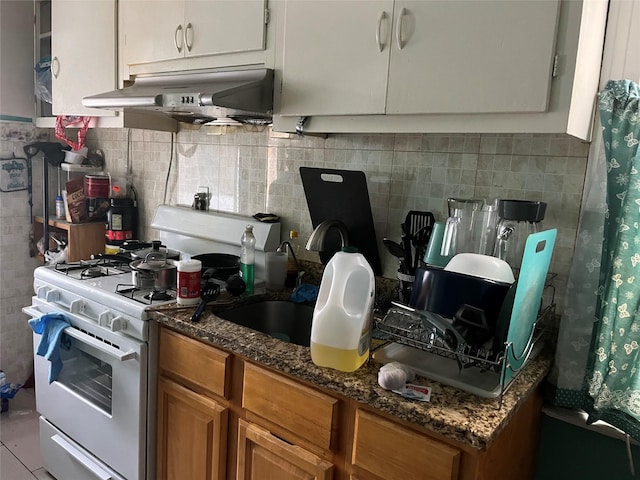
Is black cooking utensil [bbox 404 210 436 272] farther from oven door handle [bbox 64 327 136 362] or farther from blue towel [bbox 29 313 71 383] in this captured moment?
blue towel [bbox 29 313 71 383]

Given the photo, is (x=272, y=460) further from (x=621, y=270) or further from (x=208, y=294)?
(x=621, y=270)

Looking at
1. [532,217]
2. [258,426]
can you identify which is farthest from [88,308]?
[532,217]

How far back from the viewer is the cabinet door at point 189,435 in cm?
148

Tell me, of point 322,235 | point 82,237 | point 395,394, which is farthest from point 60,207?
point 395,394

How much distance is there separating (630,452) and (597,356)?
0.27 meters

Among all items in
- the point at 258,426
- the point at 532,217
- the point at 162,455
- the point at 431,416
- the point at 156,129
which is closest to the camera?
the point at 431,416

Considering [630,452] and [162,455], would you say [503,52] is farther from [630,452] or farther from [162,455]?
[162,455]

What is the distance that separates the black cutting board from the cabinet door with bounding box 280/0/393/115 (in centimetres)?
29

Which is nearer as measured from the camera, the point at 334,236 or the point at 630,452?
the point at 630,452

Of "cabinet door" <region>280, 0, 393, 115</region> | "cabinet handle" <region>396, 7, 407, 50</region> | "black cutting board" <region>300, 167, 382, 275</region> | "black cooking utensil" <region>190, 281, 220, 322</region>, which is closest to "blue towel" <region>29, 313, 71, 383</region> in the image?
"black cooking utensil" <region>190, 281, 220, 322</region>

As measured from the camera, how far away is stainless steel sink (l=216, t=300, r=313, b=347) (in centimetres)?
177

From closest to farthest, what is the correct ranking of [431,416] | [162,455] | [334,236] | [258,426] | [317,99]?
[431,416]
[258,426]
[317,99]
[162,455]
[334,236]

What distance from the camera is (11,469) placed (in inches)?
85.9

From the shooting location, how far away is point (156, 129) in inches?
90.8
